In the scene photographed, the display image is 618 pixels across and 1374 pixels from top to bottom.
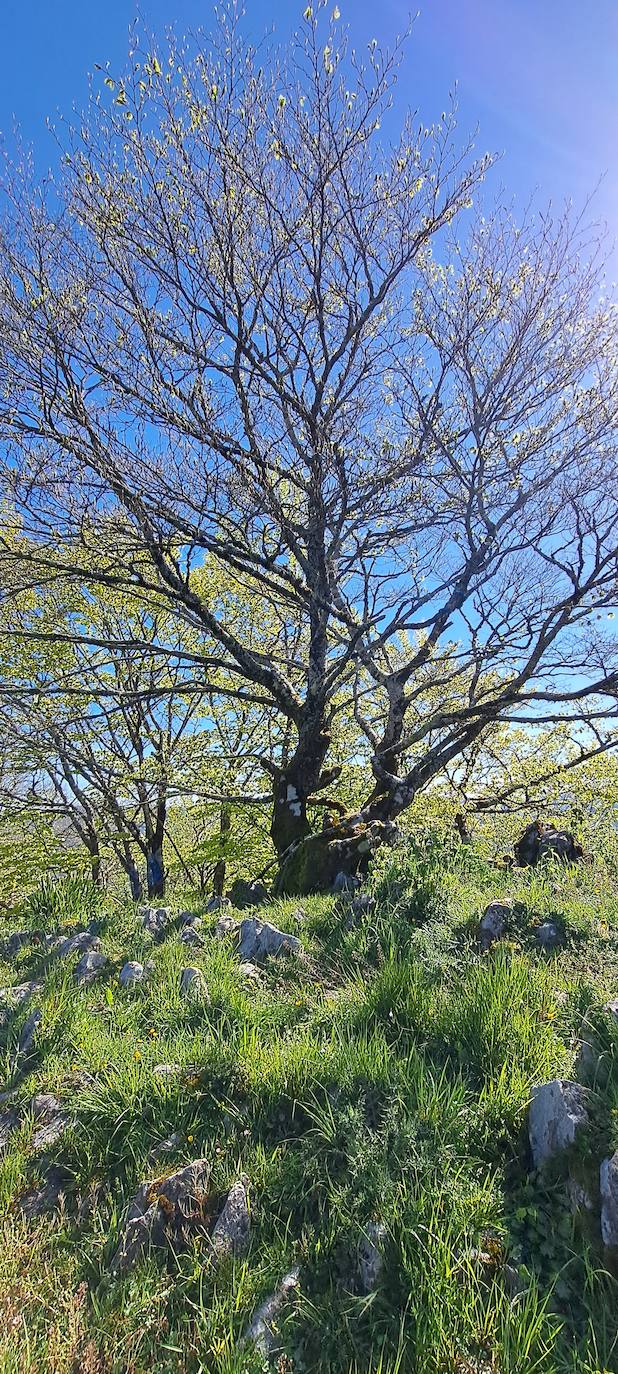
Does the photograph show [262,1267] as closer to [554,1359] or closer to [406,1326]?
[406,1326]

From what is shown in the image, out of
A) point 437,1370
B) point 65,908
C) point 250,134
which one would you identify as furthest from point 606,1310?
point 250,134

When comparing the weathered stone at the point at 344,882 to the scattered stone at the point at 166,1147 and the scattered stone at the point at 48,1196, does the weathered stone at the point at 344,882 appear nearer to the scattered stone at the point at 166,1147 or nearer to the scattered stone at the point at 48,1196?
the scattered stone at the point at 166,1147

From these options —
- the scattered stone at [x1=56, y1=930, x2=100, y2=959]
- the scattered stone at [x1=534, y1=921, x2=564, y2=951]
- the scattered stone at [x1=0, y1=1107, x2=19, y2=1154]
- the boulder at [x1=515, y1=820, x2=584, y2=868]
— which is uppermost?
the boulder at [x1=515, y1=820, x2=584, y2=868]

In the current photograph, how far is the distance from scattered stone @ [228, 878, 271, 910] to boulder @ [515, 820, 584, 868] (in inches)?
119

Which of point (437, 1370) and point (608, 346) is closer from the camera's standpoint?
point (437, 1370)

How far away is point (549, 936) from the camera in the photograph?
14.3ft

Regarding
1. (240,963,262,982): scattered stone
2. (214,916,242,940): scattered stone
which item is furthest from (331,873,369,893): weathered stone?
(240,963,262,982): scattered stone

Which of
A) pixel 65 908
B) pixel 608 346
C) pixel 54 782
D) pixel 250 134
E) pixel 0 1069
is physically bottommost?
pixel 0 1069

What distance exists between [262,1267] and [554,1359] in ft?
3.55

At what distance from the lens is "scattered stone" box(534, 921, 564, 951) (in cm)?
432

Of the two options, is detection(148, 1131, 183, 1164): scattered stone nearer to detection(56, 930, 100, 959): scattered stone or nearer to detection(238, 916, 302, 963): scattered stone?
detection(238, 916, 302, 963): scattered stone

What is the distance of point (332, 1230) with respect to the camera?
247cm

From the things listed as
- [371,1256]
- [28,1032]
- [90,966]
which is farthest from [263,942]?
[371,1256]

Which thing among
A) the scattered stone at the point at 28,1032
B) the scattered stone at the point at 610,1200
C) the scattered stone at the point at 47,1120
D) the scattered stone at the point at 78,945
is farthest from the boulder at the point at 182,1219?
the scattered stone at the point at 78,945
